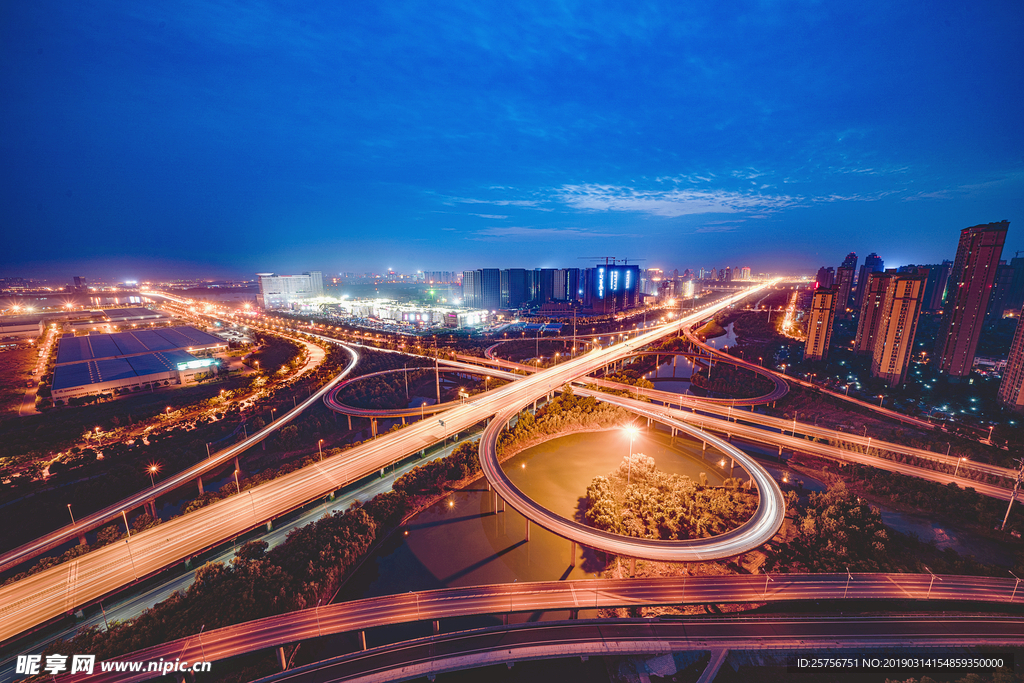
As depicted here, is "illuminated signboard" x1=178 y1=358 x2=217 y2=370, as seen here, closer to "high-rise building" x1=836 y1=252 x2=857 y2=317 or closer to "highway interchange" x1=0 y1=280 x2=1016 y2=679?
"highway interchange" x1=0 y1=280 x2=1016 y2=679

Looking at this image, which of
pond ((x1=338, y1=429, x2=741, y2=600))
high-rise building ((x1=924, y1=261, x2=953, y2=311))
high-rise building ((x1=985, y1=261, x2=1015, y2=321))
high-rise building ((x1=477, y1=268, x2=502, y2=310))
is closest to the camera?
pond ((x1=338, y1=429, x2=741, y2=600))

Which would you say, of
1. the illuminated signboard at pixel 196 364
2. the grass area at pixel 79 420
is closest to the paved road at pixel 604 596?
the grass area at pixel 79 420

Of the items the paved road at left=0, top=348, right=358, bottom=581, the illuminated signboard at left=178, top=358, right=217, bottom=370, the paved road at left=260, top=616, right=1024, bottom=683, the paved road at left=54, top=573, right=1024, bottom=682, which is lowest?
the paved road at left=260, top=616, right=1024, bottom=683

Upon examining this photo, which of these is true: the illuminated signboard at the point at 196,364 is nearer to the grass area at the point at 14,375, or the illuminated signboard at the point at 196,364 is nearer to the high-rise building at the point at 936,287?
the grass area at the point at 14,375

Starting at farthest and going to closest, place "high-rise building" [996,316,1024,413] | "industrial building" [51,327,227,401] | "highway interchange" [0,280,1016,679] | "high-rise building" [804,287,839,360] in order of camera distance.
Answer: "high-rise building" [804,287,839,360] → "industrial building" [51,327,227,401] → "high-rise building" [996,316,1024,413] → "highway interchange" [0,280,1016,679]

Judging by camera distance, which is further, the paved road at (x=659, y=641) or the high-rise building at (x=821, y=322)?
the high-rise building at (x=821, y=322)

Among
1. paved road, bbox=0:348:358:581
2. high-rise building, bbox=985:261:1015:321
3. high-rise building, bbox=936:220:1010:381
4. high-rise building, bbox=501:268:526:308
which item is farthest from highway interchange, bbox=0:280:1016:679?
high-rise building, bbox=501:268:526:308

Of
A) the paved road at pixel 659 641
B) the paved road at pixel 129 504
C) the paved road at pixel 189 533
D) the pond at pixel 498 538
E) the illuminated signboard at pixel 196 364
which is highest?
the illuminated signboard at pixel 196 364
